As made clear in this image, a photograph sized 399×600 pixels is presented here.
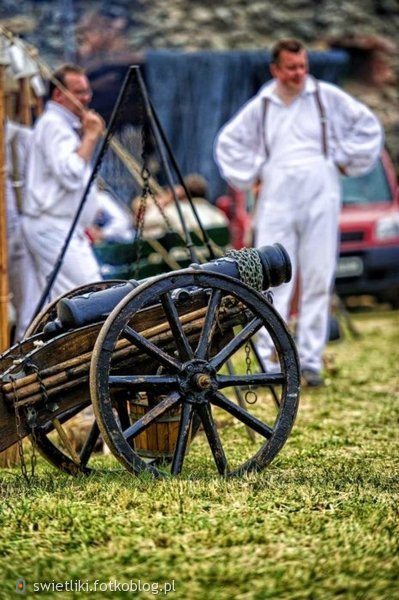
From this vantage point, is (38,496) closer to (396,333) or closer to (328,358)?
(328,358)

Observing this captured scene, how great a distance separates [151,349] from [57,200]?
10.3 feet

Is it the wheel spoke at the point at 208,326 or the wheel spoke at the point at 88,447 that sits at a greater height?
the wheel spoke at the point at 208,326

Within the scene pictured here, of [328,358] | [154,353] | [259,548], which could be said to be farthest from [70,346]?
[328,358]

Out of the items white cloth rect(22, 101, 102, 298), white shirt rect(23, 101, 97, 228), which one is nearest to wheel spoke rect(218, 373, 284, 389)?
white cloth rect(22, 101, 102, 298)

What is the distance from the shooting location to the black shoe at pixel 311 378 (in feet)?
26.8

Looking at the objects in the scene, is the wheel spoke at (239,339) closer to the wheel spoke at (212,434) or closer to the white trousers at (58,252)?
the wheel spoke at (212,434)

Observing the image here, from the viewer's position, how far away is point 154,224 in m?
12.0

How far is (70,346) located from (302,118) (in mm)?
3926

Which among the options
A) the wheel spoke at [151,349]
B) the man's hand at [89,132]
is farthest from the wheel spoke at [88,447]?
the man's hand at [89,132]

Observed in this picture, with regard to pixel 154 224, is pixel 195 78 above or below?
above

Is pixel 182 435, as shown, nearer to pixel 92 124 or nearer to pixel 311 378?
pixel 92 124

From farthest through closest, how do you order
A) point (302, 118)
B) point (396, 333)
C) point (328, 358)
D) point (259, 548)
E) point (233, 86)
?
1. point (233, 86)
2. point (396, 333)
3. point (328, 358)
4. point (302, 118)
5. point (259, 548)

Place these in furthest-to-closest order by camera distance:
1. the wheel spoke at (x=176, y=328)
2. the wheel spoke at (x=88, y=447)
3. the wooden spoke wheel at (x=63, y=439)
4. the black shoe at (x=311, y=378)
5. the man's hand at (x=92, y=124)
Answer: the black shoe at (x=311, y=378) → the man's hand at (x=92, y=124) → the wheel spoke at (x=88, y=447) → the wooden spoke wheel at (x=63, y=439) → the wheel spoke at (x=176, y=328)

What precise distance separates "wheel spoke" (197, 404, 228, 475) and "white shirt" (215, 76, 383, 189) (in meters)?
3.74
